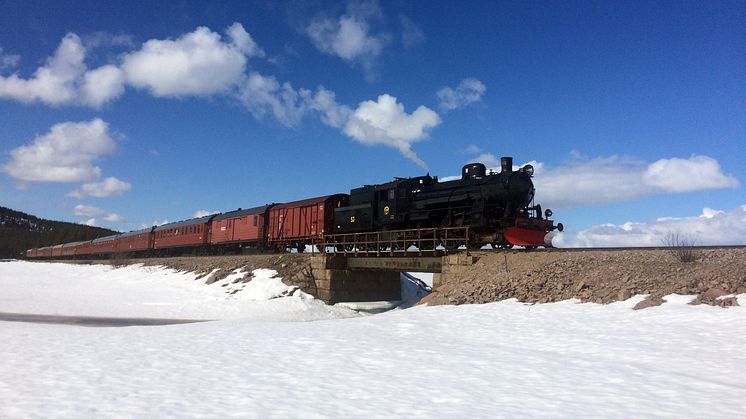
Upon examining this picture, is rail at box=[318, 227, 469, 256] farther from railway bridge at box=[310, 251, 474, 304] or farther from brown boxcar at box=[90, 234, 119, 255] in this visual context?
brown boxcar at box=[90, 234, 119, 255]

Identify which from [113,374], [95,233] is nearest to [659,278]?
[113,374]

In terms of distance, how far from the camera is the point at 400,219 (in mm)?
22125

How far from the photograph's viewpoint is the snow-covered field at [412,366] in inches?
220

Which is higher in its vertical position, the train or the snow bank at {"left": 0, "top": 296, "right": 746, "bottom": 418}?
the train

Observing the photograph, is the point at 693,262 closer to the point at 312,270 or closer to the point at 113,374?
the point at 113,374

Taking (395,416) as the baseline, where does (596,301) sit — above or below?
above

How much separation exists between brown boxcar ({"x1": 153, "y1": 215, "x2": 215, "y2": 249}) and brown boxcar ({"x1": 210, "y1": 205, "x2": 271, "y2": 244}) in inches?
40.4

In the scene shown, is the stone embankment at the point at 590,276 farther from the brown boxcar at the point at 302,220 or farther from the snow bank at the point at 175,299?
the brown boxcar at the point at 302,220

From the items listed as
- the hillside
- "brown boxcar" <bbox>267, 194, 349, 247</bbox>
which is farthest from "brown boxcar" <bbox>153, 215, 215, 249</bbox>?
the hillside

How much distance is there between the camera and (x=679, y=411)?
210 inches

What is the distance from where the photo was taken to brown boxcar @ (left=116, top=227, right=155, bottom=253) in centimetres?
4816

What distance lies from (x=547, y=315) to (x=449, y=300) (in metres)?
3.85

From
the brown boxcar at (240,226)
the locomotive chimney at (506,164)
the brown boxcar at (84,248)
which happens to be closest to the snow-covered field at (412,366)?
the locomotive chimney at (506,164)

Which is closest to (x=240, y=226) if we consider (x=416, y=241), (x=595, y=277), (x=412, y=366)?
(x=416, y=241)
